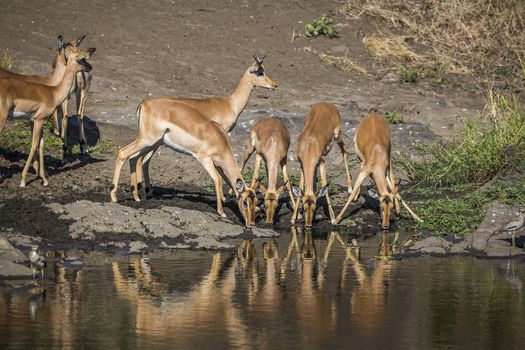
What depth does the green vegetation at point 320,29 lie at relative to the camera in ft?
76.3

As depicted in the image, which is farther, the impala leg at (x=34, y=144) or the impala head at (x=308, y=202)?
the impala leg at (x=34, y=144)

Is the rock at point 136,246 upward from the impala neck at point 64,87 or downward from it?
downward

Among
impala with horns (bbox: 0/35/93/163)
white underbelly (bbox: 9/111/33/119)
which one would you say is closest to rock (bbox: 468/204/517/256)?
white underbelly (bbox: 9/111/33/119)

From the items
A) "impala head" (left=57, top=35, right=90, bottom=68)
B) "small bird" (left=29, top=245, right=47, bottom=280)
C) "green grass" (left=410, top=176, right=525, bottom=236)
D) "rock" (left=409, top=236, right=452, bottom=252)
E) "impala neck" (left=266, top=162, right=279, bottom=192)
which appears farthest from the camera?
"impala head" (left=57, top=35, right=90, bottom=68)

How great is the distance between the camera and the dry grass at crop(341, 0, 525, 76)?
22.5 meters

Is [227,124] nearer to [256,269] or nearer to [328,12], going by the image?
[256,269]

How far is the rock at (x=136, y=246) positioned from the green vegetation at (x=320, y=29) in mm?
11391

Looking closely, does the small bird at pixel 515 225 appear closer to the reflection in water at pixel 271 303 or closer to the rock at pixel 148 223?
the reflection in water at pixel 271 303

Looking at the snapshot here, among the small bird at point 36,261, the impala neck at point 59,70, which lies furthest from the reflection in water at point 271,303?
the impala neck at point 59,70

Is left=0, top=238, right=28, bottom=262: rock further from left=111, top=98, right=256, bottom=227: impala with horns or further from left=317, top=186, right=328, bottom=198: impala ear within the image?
left=317, top=186, right=328, bottom=198: impala ear

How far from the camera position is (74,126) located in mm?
17953

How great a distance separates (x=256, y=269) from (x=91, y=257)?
1721mm

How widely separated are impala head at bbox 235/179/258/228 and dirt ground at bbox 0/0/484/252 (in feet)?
1.24

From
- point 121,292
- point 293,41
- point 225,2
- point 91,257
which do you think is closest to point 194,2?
point 225,2
